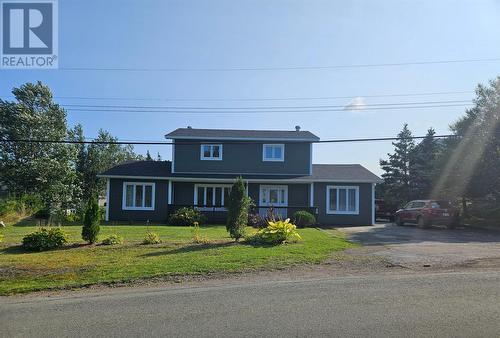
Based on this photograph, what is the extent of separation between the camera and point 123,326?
6141 mm

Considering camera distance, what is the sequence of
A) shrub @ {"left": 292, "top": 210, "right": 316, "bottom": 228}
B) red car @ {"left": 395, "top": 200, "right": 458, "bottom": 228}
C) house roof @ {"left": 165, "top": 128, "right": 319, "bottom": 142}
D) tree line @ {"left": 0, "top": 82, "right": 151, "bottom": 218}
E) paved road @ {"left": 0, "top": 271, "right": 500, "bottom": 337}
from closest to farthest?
paved road @ {"left": 0, "top": 271, "right": 500, "bottom": 337} → shrub @ {"left": 292, "top": 210, "right": 316, "bottom": 228} → red car @ {"left": 395, "top": 200, "right": 458, "bottom": 228} → house roof @ {"left": 165, "top": 128, "right": 319, "bottom": 142} → tree line @ {"left": 0, "top": 82, "right": 151, "bottom": 218}

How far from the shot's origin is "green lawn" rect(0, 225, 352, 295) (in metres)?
9.86

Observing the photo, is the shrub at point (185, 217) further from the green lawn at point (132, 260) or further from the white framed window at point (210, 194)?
the green lawn at point (132, 260)

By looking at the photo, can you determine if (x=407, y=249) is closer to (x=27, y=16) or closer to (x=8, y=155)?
(x=27, y=16)

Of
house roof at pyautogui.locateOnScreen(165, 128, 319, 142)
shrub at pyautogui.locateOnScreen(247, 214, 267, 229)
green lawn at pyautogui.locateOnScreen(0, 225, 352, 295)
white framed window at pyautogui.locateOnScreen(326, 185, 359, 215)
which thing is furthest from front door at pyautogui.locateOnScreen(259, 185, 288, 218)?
green lawn at pyautogui.locateOnScreen(0, 225, 352, 295)

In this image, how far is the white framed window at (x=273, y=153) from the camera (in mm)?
28562

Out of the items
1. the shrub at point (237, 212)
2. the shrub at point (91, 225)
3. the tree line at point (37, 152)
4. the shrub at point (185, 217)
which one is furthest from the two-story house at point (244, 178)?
the shrub at point (91, 225)

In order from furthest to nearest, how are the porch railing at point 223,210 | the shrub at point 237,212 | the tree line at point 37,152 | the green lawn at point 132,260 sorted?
1. the tree line at point 37,152
2. the porch railing at point 223,210
3. the shrub at point 237,212
4. the green lawn at point 132,260

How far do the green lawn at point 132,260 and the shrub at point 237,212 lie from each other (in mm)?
459

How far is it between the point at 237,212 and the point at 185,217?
10.2 m

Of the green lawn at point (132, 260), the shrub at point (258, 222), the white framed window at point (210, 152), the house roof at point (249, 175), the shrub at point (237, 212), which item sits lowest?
the green lawn at point (132, 260)

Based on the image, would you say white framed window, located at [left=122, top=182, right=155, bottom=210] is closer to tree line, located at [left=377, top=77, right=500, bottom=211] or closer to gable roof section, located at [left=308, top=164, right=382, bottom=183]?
gable roof section, located at [left=308, top=164, right=382, bottom=183]

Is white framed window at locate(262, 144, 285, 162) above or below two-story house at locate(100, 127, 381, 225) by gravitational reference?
above

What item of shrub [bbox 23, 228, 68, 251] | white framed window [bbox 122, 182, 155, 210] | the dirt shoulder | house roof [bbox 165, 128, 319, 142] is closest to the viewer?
the dirt shoulder
